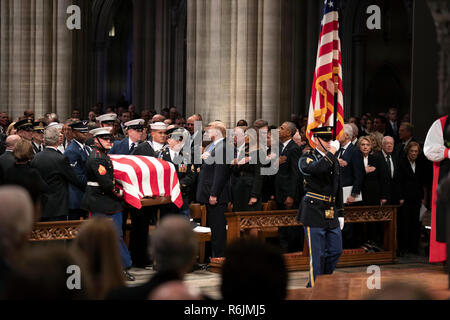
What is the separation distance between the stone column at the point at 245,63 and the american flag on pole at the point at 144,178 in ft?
16.7

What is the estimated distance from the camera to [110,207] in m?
9.95

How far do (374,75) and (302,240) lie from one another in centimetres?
1658

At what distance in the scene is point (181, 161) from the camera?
11.1m

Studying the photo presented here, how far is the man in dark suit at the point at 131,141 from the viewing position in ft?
38.0

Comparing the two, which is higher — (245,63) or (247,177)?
(245,63)

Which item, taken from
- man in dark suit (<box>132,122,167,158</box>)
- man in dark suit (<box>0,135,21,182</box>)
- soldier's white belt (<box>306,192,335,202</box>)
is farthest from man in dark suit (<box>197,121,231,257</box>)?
man in dark suit (<box>0,135,21,182</box>)

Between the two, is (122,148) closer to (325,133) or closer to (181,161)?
(181,161)

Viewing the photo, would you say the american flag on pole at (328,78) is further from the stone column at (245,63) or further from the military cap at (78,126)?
the stone column at (245,63)

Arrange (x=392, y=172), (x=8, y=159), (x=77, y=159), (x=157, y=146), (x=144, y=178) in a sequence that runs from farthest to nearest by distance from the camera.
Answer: (x=392, y=172), (x=157, y=146), (x=77, y=159), (x=144, y=178), (x=8, y=159)

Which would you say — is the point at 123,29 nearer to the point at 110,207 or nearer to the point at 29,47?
the point at 29,47

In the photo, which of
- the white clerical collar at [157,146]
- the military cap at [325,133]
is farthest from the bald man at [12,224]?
the white clerical collar at [157,146]

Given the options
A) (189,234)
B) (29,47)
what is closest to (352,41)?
(29,47)

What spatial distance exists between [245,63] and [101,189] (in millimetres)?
6114

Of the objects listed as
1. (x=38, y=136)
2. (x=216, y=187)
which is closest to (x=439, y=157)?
(x=216, y=187)
